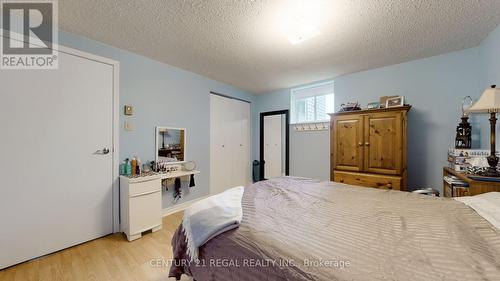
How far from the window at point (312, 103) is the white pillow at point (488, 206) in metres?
2.30

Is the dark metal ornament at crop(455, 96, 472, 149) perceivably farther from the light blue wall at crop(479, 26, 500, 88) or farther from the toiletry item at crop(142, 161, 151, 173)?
the toiletry item at crop(142, 161, 151, 173)

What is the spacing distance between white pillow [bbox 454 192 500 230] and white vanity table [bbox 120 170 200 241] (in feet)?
9.02

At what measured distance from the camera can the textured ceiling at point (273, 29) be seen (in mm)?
1577

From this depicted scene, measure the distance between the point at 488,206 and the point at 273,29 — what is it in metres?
2.02

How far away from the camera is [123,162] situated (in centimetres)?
238

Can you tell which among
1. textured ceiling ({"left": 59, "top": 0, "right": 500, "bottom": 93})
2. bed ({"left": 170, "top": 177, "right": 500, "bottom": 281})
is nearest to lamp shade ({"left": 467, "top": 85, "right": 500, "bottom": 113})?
textured ceiling ({"left": 59, "top": 0, "right": 500, "bottom": 93})

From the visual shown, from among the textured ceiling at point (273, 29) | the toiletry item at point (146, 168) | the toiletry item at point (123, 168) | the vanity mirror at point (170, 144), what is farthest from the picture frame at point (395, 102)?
the toiletry item at point (123, 168)

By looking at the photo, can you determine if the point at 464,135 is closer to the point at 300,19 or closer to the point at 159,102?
the point at 300,19

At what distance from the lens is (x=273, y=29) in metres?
1.89

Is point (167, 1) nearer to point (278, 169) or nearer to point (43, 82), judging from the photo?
point (43, 82)

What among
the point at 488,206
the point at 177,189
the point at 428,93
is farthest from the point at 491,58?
the point at 177,189

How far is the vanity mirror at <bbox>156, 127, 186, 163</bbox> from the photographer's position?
2.77m

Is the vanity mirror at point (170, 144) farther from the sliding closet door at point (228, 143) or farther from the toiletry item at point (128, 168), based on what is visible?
the sliding closet door at point (228, 143)

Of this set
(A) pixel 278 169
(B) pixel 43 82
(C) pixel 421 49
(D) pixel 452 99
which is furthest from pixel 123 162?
(D) pixel 452 99
